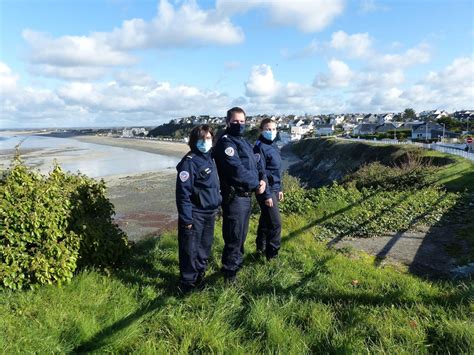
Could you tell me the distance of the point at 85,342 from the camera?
3.20 metres

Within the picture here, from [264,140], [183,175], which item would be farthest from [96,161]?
[183,175]

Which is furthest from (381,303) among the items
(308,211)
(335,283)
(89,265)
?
(308,211)

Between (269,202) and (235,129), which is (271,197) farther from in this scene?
(235,129)

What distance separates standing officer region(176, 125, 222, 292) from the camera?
13.9 ft

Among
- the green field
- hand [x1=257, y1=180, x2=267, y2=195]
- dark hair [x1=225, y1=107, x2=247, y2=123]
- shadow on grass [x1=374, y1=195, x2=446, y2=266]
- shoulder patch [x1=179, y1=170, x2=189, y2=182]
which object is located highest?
dark hair [x1=225, y1=107, x2=247, y2=123]

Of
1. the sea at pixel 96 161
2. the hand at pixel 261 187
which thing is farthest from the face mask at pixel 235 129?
the sea at pixel 96 161

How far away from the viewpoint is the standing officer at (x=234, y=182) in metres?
4.40

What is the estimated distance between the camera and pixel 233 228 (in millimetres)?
4477

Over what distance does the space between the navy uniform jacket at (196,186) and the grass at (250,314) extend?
35.7 inches

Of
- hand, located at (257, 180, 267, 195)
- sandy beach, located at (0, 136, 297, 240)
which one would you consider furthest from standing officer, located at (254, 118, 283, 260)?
sandy beach, located at (0, 136, 297, 240)

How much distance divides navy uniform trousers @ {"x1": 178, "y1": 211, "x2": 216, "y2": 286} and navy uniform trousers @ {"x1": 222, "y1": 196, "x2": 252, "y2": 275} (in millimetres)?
188

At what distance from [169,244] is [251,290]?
7.80ft

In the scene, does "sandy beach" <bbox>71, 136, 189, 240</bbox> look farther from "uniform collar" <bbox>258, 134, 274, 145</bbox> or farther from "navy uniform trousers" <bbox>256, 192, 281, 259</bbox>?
"uniform collar" <bbox>258, 134, 274, 145</bbox>

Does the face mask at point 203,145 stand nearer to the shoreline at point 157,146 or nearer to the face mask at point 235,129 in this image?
the face mask at point 235,129
